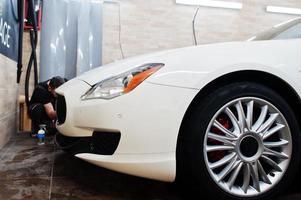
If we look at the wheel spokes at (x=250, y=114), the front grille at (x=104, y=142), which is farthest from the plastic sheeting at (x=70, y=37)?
the wheel spokes at (x=250, y=114)

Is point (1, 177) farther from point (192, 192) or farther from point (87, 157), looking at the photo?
point (192, 192)

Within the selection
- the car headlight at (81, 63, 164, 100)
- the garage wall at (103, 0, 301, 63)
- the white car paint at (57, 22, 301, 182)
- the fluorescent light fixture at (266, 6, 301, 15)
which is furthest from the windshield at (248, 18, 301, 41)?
the fluorescent light fixture at (266, 6, 301, 15)

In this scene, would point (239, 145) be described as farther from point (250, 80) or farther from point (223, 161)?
point (250, 80)

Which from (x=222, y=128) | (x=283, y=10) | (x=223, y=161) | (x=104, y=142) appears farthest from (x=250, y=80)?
(x=283, y=10)

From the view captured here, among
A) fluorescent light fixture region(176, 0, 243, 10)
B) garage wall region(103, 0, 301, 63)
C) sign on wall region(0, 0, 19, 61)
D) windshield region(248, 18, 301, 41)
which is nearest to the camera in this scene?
windshield region(248, 18, 301, 41)

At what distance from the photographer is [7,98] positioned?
2736mm

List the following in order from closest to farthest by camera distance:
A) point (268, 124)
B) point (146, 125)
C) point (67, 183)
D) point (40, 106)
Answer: point (146, 125) → point (268, 124) → point (67, 183) → point (40, 106)

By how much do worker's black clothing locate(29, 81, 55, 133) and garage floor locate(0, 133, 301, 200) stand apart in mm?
934

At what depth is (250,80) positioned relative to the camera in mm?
1419

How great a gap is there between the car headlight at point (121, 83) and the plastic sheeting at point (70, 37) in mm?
2362

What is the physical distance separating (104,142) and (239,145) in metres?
0.63

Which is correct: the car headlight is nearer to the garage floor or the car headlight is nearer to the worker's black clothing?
the garage floor

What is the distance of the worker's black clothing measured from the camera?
3.02 meters

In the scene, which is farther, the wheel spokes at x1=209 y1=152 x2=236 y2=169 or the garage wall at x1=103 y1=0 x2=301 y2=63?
the garage wall at x1=103 y1=0 x2=301 y2=63
